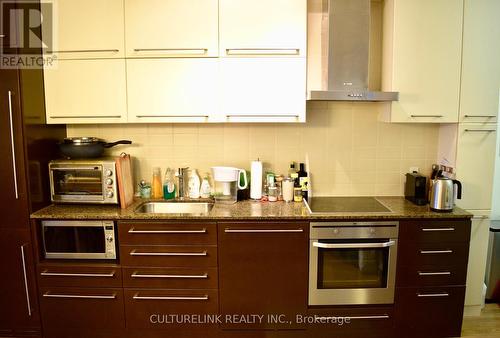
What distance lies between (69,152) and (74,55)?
665 millimetres

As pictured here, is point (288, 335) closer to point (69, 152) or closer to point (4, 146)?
point (69, 152)

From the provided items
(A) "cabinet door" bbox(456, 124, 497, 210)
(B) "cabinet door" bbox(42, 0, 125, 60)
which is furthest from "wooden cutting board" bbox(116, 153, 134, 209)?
(A) "cabinet door" bbox(456, 124, 497, 210)

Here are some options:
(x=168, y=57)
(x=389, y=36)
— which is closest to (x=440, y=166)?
(x=389, y=36)

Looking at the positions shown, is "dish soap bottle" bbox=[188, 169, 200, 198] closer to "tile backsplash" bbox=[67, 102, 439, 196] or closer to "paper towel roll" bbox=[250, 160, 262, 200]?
"tile backsplash" bbox=[67, 102, 439, 196]

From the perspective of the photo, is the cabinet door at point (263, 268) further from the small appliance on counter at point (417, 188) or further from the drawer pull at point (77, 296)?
the small appliance on counter at point (417, 188)

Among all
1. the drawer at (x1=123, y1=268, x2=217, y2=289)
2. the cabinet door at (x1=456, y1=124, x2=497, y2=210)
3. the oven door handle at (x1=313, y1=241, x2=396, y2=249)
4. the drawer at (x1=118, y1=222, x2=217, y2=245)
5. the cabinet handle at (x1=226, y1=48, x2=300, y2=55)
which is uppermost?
the cabinet handle at (x1=226, y1=48, x2=300, y2=55)

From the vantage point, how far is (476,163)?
2.56m

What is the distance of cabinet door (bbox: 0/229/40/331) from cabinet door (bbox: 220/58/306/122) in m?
1.57

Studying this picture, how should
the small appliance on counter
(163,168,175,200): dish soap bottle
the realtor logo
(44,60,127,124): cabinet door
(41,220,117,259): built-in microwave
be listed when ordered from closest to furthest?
1. the realtor logo
2. (41,220,117,259): built-in microwave
3. (44,60,127,124): cabinet door
4. the small appliance on counter
5. (163,168,175,200): dish soap bottle

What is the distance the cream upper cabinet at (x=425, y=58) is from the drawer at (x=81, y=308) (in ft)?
7.39

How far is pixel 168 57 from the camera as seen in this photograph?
2424 mm

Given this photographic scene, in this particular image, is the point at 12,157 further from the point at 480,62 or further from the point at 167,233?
the point at 480,62

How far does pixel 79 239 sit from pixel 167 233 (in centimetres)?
60

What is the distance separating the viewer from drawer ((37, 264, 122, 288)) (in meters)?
2.35
